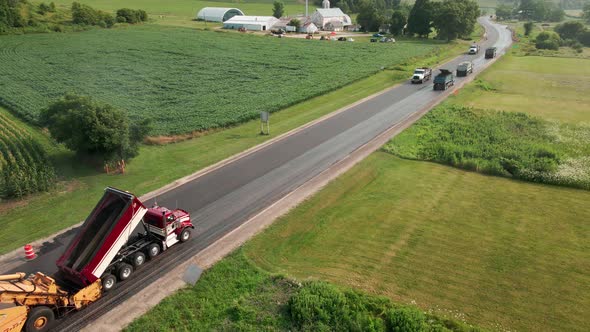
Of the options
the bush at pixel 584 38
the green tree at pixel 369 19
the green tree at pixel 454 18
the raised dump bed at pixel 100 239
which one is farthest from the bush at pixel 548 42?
the raised dump bed at pixel 100 239

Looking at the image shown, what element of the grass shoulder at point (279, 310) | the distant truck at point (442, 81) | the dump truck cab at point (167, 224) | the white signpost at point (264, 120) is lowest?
the grass shoulder at point (279, 310)

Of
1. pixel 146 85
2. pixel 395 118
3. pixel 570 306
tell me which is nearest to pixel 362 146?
pixel 395 118

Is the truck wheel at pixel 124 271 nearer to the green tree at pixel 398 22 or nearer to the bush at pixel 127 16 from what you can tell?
the green tree at pixel 398 22

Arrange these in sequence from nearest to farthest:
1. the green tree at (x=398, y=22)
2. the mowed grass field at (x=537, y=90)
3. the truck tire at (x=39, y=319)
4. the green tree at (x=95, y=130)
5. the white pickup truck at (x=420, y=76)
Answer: the truck tire at (x=39, y=319) < the green tree at (x=95, y=130) < the mowed grass field at (x=537, y=90) < the white pickup truck at (x=420, y=76) < the green tree at (x=398, y=22)

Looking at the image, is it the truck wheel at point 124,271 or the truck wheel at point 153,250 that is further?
the truck wheel at point 153,250

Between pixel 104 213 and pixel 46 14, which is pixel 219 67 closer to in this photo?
pixel 104 213
